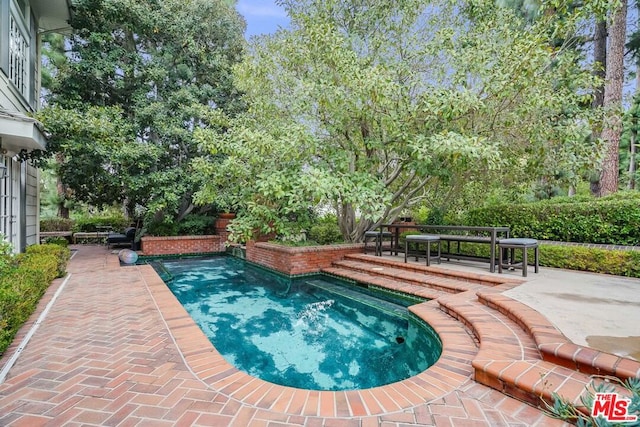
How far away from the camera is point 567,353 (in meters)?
2.34

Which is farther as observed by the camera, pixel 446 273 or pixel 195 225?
pixel 195 225

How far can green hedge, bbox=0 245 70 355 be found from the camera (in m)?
2.88

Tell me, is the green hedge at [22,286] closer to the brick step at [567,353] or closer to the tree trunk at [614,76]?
the brick step at [567,353]

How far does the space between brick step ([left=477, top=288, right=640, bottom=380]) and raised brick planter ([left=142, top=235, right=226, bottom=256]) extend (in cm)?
1019

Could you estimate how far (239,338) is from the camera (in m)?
3.99

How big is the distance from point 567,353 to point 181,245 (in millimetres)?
11055

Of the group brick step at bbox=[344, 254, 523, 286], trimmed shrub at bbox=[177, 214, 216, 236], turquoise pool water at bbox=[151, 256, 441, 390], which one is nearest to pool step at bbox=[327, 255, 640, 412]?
turquoise pool water at bbox=[151, 256, 441, 390]

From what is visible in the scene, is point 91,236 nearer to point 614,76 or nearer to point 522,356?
point 522,356

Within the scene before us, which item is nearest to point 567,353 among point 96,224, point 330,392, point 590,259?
point 330,392

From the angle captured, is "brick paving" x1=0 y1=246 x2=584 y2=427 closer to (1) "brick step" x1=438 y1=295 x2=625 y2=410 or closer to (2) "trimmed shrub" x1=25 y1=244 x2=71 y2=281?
(1) "brick step" x1=438 y1=295 x2=625 y2=410

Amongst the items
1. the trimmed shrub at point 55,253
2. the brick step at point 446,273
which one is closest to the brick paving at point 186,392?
the brick step at point 446,273

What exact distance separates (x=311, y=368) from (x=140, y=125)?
395 inches

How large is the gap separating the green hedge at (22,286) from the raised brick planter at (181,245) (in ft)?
15.1

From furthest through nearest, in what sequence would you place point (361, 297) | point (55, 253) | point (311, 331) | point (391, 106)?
point (391, 106), point (55, 253), point (361, 297), point (311, 331)
